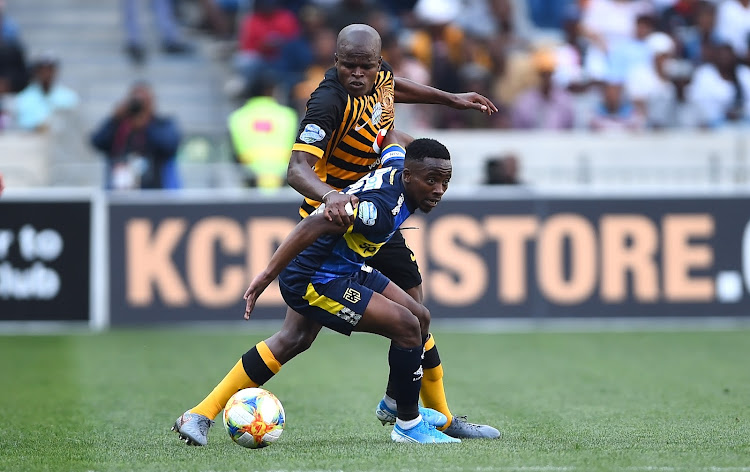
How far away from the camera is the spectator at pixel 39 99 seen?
16281mm

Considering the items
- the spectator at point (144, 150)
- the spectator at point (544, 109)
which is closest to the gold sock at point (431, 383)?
the spectator at point (144, 150)

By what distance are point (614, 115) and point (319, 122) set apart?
992 centimetres

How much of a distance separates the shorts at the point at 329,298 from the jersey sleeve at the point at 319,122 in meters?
0.66

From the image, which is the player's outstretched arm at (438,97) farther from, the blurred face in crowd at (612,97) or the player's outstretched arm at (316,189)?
the blurred face in crowd at (612,97)

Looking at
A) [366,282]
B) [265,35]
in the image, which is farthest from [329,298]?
[265,35]

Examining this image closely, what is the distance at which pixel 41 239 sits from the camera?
46.0 ft

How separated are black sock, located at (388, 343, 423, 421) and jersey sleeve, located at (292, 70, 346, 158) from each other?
3.73ft

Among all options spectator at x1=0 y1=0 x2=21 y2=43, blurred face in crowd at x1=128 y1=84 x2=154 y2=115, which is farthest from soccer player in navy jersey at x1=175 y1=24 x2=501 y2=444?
spectator at x1=0 y1=0 x2=21 y2=43

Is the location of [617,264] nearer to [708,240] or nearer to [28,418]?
[708,240]

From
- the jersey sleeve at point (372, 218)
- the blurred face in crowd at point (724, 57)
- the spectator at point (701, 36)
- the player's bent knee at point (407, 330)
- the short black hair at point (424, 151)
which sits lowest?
the player's bent knee at point (407, 330)

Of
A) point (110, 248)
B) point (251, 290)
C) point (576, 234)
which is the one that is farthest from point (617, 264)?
point (251, 290)

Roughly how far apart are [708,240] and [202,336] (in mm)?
5626

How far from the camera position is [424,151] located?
665cm

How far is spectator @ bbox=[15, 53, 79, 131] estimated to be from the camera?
1628 centimetres
